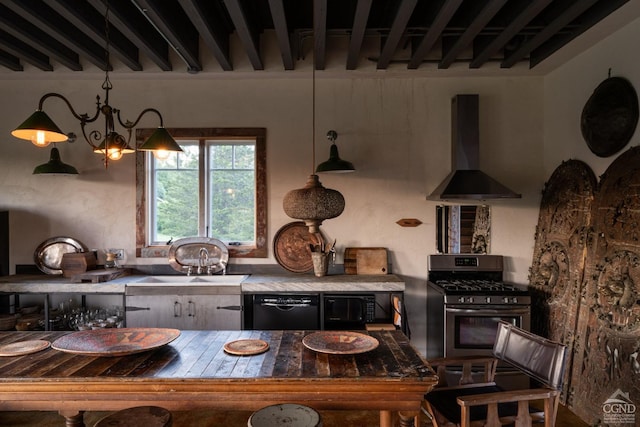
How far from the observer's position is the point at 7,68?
4.20 m

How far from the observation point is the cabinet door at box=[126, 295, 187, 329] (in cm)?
384

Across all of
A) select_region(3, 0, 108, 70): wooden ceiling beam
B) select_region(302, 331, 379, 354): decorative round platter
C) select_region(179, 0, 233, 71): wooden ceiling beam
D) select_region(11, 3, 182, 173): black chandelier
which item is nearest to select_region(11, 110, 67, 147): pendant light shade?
select_region(11, 3, 182, 173): black chandelier

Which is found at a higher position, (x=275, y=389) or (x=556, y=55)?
(x=556, y=55)

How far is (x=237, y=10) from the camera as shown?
2.97 metres

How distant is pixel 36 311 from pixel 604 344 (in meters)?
5.12

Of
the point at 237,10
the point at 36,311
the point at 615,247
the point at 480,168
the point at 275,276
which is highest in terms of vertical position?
the point at 237,10

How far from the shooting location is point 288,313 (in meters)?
3.86

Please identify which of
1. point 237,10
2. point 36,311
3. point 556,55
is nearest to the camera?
point 237,10

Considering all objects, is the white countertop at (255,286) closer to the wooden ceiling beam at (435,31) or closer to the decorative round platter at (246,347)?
the decorative round platter at (246,347)

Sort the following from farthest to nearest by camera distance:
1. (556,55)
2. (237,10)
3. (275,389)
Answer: (556,55) < (237,10) < (275,389)

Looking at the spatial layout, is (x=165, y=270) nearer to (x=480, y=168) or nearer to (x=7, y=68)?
(x=7, y=68)

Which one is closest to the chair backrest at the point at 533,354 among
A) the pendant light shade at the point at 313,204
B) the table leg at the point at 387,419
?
the table leg at the point at 387,419

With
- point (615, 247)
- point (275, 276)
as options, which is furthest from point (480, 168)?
point (275, 276)

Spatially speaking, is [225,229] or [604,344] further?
[225,229]
